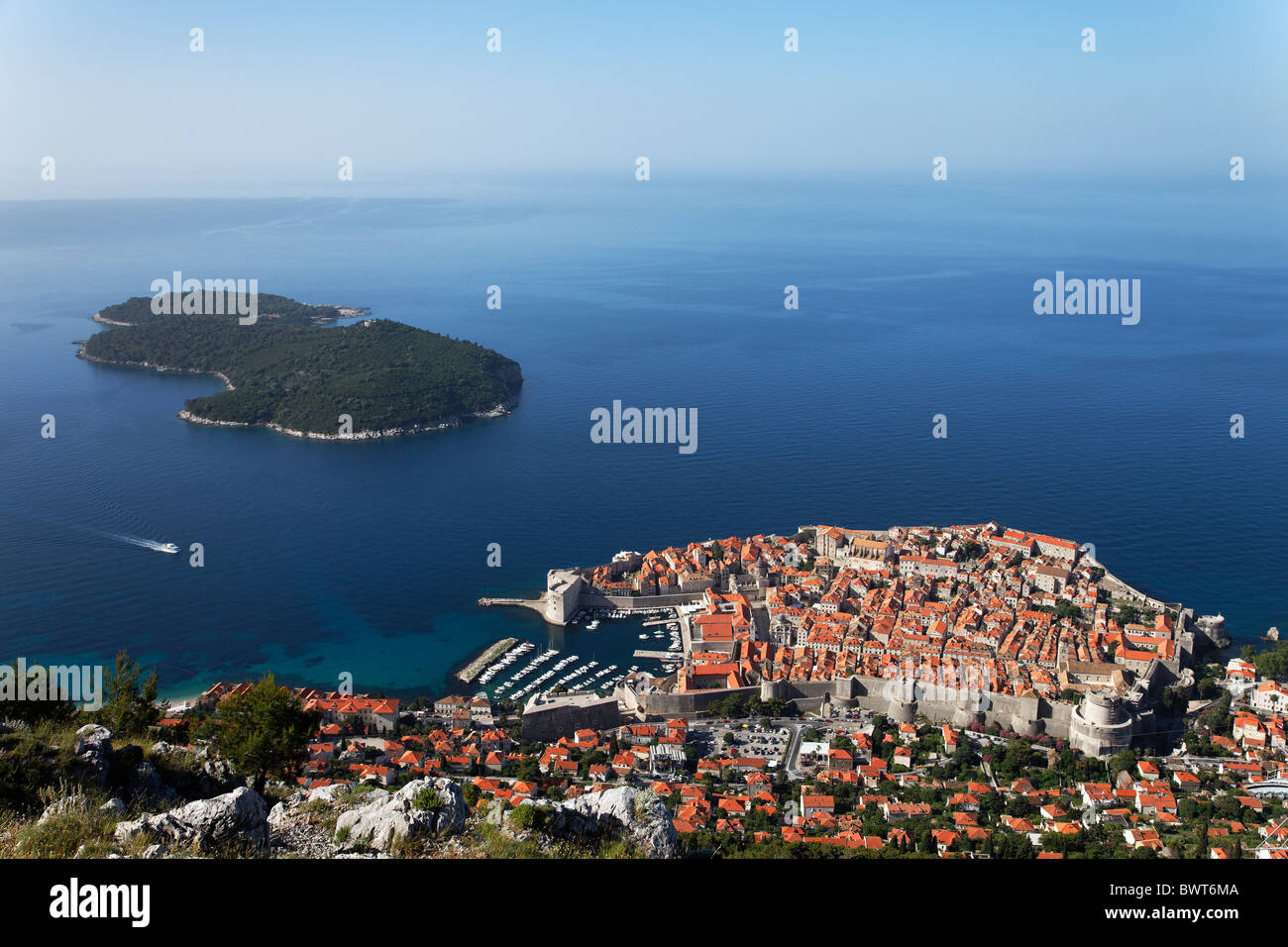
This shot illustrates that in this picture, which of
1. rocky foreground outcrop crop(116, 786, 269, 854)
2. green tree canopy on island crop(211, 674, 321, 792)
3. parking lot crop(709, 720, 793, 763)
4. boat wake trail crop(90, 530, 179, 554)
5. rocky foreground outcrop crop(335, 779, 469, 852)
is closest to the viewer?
rocky foreground outcrop crop(116, 786, 269, 854)

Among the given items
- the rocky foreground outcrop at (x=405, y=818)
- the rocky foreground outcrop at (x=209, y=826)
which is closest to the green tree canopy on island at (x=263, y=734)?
the rocky foreground outcrop at (x=405, y=818)

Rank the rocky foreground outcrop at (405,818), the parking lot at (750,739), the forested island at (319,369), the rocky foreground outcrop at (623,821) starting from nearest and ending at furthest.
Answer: the rocky foreground outcrop at (405,818)
the rocky foreground outcrop at (623,821)
the parking lot at (750,739)
the forested island at (319,369)

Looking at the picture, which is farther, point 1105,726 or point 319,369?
point 319,369

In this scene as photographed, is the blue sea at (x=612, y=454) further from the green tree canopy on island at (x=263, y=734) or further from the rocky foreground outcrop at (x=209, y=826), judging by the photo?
the rocky foreground outcrop at (x=209, y=826)

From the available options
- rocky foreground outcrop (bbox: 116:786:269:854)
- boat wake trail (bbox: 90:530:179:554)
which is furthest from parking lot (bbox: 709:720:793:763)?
boat wake trail (bbox: 90:530:179:554)

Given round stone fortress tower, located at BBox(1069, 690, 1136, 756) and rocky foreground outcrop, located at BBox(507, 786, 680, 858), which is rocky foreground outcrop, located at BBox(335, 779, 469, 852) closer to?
rocky foreground outcrop, located at BBox(507, 786, 680, 858)

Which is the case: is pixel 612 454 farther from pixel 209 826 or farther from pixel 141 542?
pixel 209 826

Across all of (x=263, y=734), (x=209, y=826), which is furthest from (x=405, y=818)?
(x=263, y=734)
